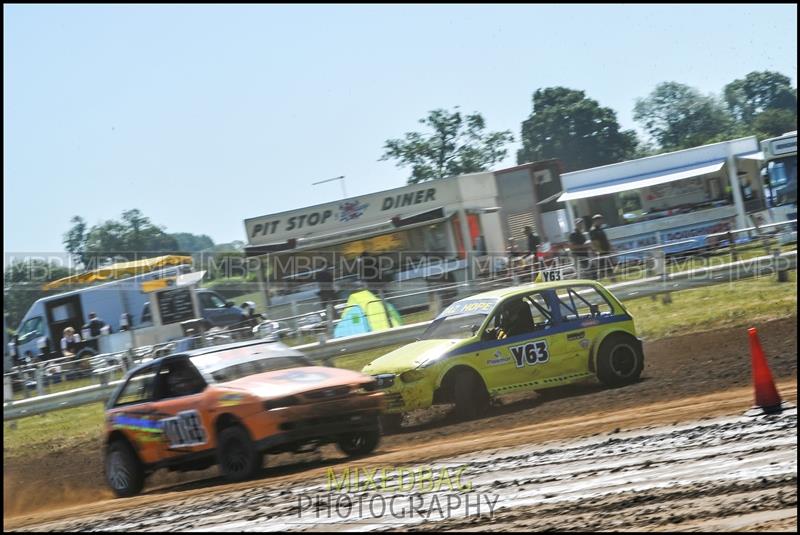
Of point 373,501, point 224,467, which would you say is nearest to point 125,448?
point 224,467

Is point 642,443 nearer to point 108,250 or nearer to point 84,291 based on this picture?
point 84,291

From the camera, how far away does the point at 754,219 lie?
24.4 meters

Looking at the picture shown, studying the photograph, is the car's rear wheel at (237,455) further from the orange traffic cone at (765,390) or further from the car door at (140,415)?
the orange traffic cone at (765,390)

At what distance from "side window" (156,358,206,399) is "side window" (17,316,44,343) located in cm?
2035

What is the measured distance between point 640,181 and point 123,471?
18796 millimetres

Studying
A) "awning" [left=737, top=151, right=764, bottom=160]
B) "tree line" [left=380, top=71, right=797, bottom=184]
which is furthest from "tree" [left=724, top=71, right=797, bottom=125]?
"awning" [left=737, top=151, right=764, bottom=160]

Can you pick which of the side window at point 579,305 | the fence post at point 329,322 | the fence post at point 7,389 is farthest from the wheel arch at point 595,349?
the fence post at point 7,389

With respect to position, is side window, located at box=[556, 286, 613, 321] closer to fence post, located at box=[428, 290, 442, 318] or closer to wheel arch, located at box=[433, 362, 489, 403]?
wheel arch, located at box=[433, 362, 489, 403]

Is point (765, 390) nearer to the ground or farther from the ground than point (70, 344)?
nearer to the ground

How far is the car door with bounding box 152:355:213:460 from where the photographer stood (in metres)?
10.0

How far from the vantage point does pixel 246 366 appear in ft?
34.2

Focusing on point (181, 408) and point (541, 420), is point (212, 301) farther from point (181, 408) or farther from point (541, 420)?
point (541, 420)

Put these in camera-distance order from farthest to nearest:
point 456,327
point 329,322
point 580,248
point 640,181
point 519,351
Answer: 1. point 640,181
2. point 580,248
3. point 329,322
4. point 456,327
5. point 519,351

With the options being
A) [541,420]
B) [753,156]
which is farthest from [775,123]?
[541,420]
